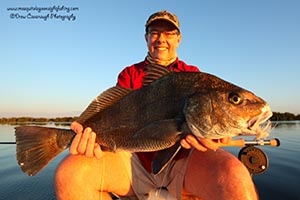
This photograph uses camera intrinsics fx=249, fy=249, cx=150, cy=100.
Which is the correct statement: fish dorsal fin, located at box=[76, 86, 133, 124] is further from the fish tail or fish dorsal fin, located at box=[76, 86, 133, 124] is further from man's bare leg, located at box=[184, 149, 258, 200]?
man's bare leg, located at box=[184, 149, 258, 200]

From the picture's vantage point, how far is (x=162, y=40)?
4621 millimetres

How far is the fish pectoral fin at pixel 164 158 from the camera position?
2966 mm

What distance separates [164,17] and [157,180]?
109 inches

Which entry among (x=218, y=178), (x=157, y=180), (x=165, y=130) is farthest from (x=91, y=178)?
(x=218, y=178)

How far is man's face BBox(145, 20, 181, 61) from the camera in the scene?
181 inches

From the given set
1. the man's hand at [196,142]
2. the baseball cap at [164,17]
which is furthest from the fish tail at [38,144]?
the baseball cap at [164,17]

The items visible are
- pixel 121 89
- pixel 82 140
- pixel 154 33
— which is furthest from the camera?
pixel 154 33

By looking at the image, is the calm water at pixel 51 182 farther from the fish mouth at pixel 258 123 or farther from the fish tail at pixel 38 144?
the fish mouth at pixel 258 123

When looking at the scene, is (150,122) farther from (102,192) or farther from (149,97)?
(102,192)

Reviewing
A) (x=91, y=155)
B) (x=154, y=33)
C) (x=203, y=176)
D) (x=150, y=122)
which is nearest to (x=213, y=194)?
(x=203, y=176)

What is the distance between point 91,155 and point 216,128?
162 cm

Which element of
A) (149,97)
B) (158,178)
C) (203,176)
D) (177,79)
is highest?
(177,79)

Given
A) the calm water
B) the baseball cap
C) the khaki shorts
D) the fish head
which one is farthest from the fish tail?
the calm water

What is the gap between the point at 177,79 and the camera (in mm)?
3049
